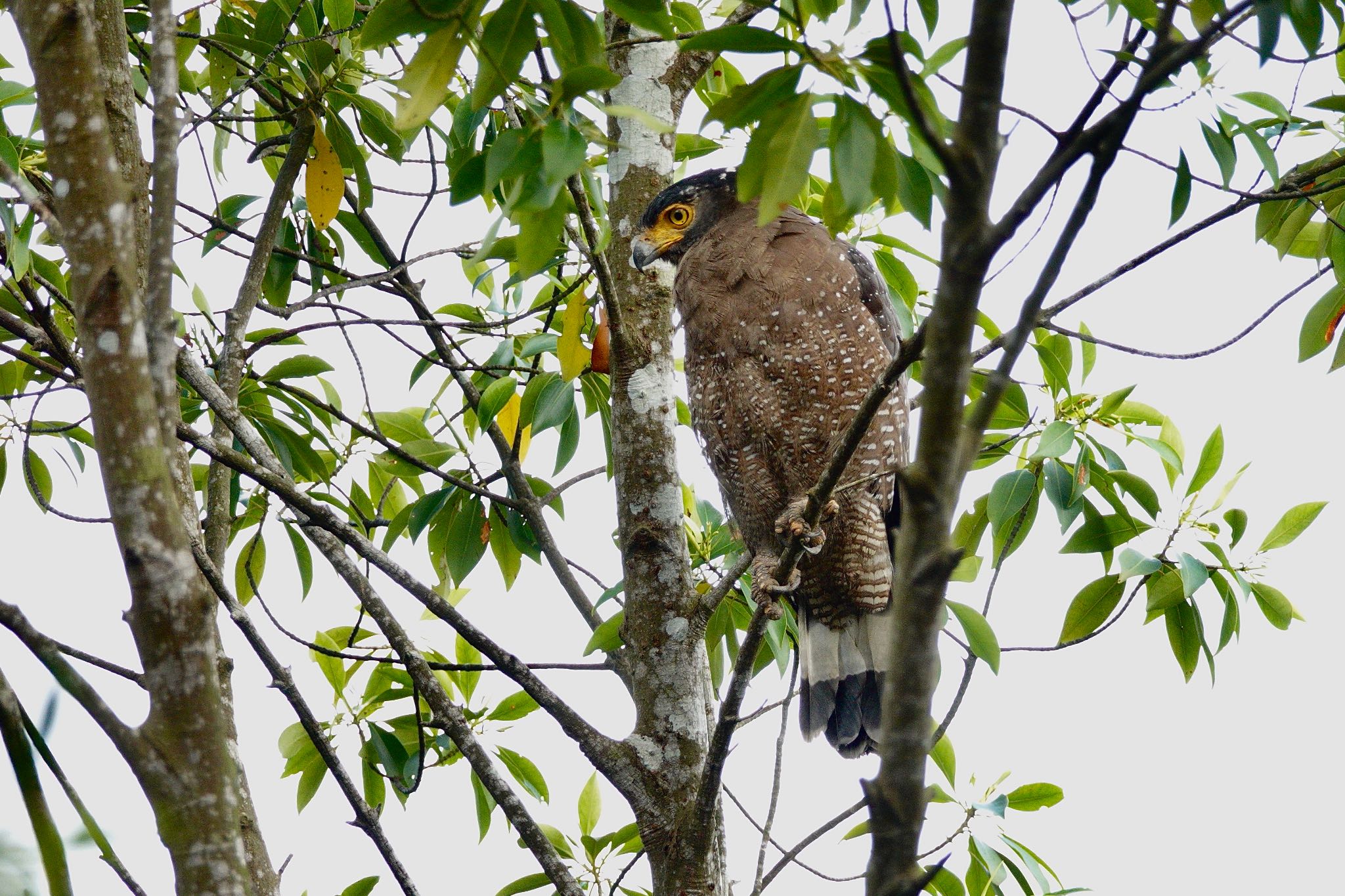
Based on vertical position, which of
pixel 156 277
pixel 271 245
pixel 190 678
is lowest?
pixel 190 678

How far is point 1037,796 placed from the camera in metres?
3.41

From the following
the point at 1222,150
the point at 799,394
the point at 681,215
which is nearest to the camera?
the point at 1222,150

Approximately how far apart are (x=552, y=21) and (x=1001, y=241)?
86 cm

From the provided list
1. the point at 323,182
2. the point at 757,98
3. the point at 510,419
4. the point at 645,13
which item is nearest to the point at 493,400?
the point at 510,419

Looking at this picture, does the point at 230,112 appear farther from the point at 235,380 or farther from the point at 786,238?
the point at 786,238

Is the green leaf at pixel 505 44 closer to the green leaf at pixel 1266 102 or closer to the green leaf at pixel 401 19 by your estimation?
the green leaf at pixel 401 19

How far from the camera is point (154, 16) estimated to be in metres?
1.52

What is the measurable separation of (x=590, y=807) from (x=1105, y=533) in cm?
167

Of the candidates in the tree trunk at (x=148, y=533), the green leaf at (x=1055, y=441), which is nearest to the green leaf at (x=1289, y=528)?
the green leaf at (x=1055, y=441)

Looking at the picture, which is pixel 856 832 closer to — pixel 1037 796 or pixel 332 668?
pixel 1037 796

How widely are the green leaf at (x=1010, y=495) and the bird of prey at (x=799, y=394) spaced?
0.43 m

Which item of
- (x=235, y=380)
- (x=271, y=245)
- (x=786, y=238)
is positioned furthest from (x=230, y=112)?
(x=786, y=238)

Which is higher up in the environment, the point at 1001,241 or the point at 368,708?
the point at 368,708

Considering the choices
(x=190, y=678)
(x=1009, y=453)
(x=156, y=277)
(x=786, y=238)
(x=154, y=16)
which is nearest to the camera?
(x=190, y=678)
